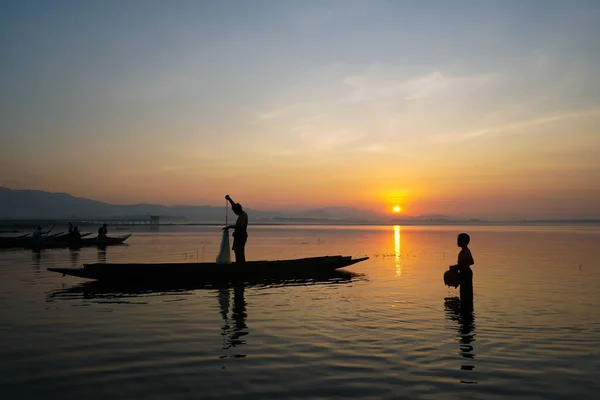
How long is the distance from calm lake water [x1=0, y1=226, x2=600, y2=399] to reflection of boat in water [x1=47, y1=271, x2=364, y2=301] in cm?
22

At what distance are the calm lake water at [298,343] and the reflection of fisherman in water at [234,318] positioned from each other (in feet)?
0.17

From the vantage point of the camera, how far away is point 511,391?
8.05 meters

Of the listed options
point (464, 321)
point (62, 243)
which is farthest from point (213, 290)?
point (62, 243)

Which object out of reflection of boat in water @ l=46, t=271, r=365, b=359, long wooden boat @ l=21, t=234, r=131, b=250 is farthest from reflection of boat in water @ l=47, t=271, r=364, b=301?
long wooden boat @ l=21, t=234, r=131, b=250

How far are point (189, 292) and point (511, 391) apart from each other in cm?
1366

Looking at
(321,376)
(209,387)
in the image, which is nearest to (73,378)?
(209,387)

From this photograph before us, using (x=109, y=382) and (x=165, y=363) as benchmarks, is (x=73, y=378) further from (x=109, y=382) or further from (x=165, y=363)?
(x=165, y=363)

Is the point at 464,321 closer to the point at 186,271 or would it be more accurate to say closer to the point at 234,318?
the point at 234,318

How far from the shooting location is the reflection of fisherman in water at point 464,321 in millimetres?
10234

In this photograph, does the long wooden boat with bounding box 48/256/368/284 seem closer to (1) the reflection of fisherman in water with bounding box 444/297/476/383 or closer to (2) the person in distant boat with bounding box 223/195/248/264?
(2) the person in distant boat with bounding box 223/195/248/264

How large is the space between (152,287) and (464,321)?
12.7 meters

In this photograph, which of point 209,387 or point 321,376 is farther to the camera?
point 321,376

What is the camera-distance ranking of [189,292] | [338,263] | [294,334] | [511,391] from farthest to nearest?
[338,263], [189,292], [294,334], [511,391]

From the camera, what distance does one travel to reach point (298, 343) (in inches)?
442
